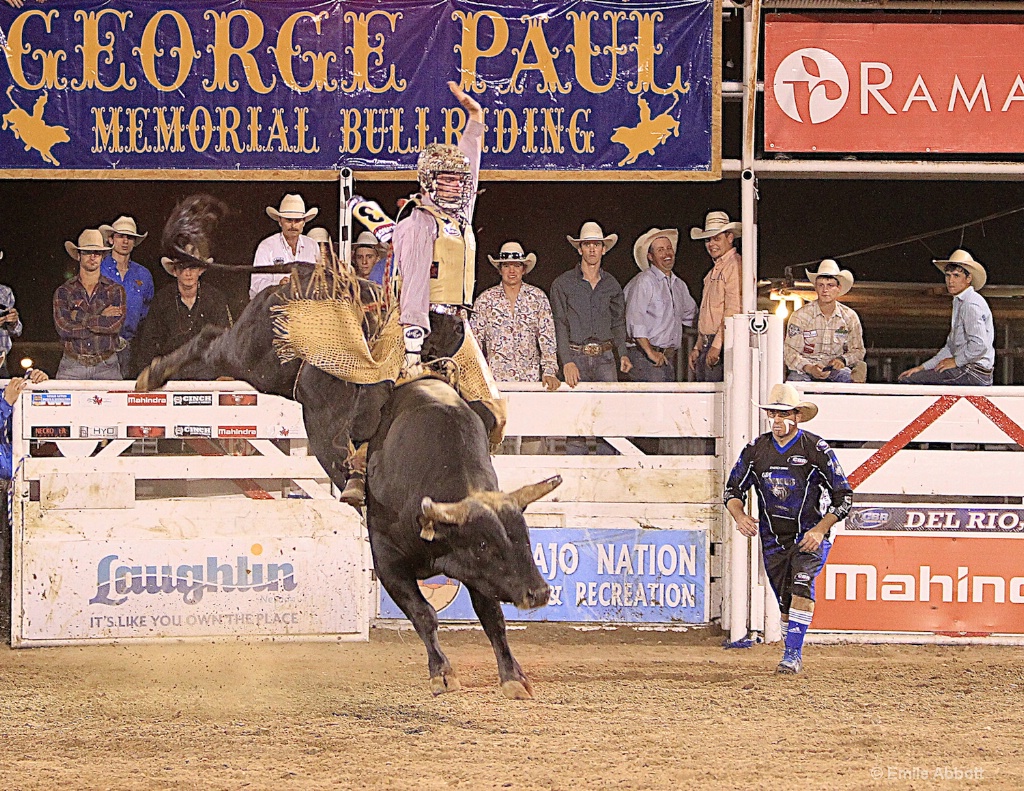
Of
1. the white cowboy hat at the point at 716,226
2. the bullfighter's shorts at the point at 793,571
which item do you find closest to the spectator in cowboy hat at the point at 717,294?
the white cowboy hat at the point at 716,226

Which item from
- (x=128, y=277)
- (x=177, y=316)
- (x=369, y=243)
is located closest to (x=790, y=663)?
(x=369, y=243)

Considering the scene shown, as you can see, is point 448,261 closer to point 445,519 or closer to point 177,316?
point 445,519

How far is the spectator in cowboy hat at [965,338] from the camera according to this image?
9055 millimetres

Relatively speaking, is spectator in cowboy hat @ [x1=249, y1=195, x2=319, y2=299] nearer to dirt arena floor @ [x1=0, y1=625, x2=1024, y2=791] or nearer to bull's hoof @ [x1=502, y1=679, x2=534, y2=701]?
dirt arena floor @ [x1=0, y1=625, x2=1024, y2=791]

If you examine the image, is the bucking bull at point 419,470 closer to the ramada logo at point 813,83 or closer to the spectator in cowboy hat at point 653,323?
the spectator in cowboy hat at point 653,323

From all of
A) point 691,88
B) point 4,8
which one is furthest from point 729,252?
point 4,8

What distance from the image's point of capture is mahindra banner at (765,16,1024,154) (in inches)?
352

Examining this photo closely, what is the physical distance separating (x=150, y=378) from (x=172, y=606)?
1.77 m

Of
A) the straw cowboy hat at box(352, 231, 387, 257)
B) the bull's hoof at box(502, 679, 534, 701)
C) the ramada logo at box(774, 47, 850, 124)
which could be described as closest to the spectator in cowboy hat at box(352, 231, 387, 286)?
the straw cowboy hat at box(352, 231, 387, 257)

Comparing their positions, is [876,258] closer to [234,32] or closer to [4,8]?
[234,32]

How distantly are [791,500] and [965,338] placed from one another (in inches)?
92.1

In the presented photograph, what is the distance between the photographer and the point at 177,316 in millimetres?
9070

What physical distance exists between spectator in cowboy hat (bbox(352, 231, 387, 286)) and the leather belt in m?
1.55

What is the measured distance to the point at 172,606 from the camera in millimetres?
8609
